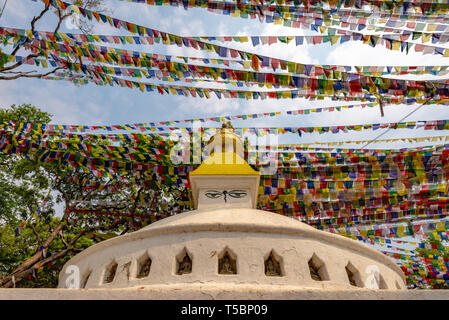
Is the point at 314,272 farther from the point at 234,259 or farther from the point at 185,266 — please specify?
the point at 185,266

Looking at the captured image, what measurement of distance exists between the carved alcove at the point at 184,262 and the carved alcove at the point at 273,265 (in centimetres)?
126

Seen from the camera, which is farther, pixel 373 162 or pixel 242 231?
pixel 373 162

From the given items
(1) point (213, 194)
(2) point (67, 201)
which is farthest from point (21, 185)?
(1) point (213, 194)

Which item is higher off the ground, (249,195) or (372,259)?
(249,195)

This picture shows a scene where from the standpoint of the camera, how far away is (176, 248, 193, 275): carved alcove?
5.89m

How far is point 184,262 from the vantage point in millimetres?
6031

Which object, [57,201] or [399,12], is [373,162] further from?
[57,201]

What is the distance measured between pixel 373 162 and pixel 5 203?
15.3 m

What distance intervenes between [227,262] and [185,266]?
2.27ft

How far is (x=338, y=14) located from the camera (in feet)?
18.6

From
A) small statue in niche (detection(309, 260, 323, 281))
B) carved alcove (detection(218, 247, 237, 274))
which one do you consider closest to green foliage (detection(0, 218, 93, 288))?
carved alcove (detection(218, 247, 237, 274))

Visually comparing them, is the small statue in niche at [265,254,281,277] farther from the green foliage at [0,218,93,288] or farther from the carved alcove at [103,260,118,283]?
the green foliage at [0,218,93,288]
